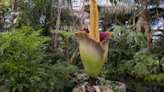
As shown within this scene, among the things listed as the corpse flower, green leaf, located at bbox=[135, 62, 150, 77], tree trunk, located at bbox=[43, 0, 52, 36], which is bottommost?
green leaf, located at bbox=[135, 62, 150, 77]

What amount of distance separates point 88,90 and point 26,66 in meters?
0.45

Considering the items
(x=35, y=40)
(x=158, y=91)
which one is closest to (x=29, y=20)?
(x=35, y=40)

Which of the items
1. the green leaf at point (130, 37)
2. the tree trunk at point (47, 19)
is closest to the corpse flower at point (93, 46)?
the green leaf at point (130, 37)

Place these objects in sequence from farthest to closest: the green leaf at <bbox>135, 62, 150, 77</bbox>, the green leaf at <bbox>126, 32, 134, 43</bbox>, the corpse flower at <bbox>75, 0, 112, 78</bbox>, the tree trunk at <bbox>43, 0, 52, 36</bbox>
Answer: the tree trunk at <bbox>43, 0, 52, 36</bbox> < the green leaf at <bbox>135, 62, 150, 77</bbox> < the green leaf at <bbox>126, 32, 134, 43</bbox> < the corpse flower at <bbox>75, 0, 112, 78</bbox>

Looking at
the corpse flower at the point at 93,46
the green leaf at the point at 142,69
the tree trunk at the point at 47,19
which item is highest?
the tree trunk at the point at 47,19

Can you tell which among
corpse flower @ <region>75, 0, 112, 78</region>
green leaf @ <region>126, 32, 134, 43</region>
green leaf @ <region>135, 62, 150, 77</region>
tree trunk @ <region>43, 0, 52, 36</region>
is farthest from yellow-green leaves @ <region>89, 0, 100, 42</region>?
green leaf @ <region>135, 62, 150, 77</region>

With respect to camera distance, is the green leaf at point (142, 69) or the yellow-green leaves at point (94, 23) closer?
the yellow-green leaves at point (94, 23)

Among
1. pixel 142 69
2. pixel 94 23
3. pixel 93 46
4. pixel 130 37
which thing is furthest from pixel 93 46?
pixel 142 69

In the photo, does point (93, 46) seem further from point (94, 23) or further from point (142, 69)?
point (142, 69)

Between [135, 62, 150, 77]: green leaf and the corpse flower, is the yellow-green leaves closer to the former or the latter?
the corpse flower

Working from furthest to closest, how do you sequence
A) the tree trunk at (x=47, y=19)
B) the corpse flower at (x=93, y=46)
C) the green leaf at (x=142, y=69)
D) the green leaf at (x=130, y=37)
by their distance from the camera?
the tree trunk at (x=47, y=19) → the green leaf at (x=142, y=69) → the green leaf at (x=130, y=37) → the corpse flower at (x=93, y=46)

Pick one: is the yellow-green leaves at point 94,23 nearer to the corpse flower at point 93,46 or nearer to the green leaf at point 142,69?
the corpse flower at point 93,46

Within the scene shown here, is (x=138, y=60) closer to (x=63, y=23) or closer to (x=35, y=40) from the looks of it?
(x=63, y=23)

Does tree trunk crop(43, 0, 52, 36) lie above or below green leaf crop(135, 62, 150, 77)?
above
